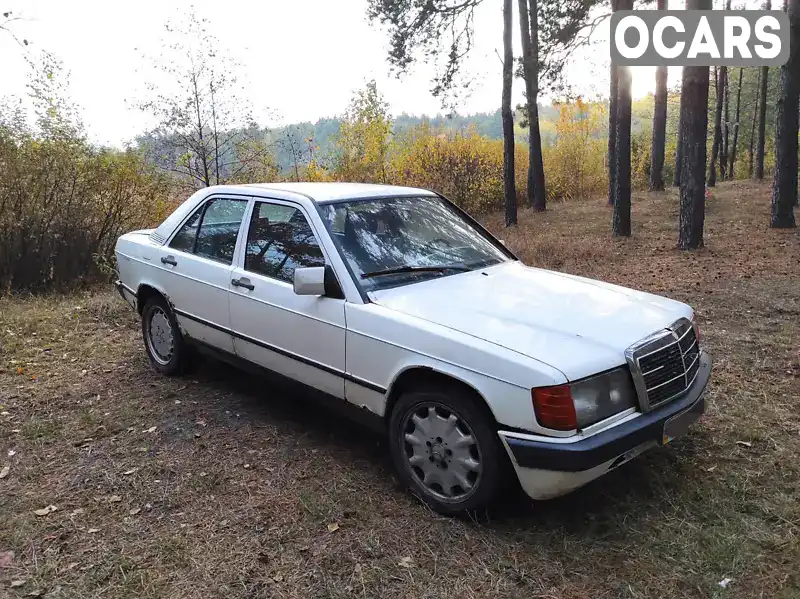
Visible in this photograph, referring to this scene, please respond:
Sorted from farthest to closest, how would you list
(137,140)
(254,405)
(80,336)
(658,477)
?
1. (137,140)
2. (80,336)
3. (254,405)
4. (658,477)

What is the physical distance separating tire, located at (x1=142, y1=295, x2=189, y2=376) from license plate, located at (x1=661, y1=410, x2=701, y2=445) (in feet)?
12.0

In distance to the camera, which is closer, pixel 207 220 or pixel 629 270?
pixel 207 220

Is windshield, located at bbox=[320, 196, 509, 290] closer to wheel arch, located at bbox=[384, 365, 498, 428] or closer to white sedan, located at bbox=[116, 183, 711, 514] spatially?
white sedan, located at bbox=[116, 183, 711, 514]

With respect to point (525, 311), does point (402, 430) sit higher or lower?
lower

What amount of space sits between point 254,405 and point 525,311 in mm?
2384

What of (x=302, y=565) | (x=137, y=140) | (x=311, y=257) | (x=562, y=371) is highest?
(x=137, y=140)

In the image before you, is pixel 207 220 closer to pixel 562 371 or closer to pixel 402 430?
pixel 402 430

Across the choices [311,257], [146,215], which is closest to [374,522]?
[311,257]

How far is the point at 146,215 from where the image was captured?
1056 centimetres

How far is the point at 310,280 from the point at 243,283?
91 cm

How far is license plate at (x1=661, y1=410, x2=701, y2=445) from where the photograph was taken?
116 inches

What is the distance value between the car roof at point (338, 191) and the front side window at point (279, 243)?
0.17 m

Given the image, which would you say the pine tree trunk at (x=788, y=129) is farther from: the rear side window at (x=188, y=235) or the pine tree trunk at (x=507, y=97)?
the rear side window at (x=188, y=235)

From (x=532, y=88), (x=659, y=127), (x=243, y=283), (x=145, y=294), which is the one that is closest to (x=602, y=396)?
(x=243, y=283)
